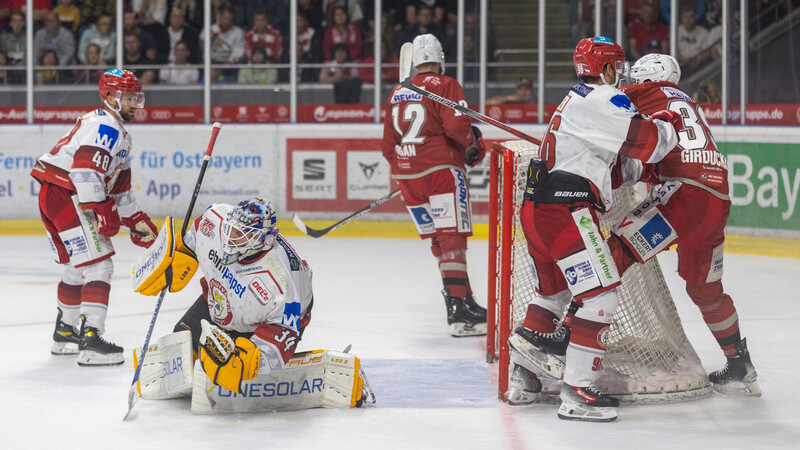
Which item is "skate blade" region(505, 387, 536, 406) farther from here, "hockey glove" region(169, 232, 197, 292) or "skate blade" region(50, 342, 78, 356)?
"skate blade" region(50, 342, 78, 356)

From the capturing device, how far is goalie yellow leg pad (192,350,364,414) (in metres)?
3.65

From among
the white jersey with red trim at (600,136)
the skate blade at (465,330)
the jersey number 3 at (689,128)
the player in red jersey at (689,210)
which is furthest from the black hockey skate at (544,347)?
the skate blade at (465,330)

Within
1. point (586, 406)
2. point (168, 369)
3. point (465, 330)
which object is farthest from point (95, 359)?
point (586, 406)

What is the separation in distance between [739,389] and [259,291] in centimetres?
174

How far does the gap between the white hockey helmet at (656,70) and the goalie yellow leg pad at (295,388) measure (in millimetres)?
1398

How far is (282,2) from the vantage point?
31.8 feet

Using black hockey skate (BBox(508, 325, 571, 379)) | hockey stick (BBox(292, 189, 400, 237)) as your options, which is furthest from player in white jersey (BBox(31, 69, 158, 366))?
black hockey skate (BBox(508, 325, 571, 379))

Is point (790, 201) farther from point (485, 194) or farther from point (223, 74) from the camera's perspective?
point (223, 74)

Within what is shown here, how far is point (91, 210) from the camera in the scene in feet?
15.0

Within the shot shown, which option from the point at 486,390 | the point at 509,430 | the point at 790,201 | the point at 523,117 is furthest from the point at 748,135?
the point at 509,430

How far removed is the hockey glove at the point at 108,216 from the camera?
4.45m

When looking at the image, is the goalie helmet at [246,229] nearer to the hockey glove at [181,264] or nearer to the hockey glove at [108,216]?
the hockey glove at [181,264]

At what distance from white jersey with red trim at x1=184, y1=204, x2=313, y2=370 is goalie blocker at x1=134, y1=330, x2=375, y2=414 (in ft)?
0.48

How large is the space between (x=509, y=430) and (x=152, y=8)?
7.61 metres
